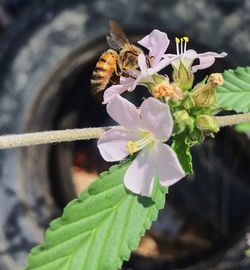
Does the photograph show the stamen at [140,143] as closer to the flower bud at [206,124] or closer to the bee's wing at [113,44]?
the flower bud at [206,124]

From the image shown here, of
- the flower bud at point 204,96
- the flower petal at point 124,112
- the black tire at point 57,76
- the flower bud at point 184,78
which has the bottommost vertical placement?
the flower bud at point 204,96

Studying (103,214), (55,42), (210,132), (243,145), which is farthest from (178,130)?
(55,42)

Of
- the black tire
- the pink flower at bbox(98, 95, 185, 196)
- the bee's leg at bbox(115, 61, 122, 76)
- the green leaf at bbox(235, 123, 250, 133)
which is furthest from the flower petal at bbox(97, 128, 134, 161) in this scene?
the black tire

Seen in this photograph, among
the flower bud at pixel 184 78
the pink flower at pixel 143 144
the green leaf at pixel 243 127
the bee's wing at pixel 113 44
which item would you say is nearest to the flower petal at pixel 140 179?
the pink flower at pixel 143 144

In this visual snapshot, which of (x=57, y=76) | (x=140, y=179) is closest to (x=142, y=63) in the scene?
(x=140, y=179)

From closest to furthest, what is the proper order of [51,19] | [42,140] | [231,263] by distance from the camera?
[42,140] → [231,263] → [51,19]

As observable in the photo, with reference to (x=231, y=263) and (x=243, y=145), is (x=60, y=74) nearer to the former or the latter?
(x=243, y=145)

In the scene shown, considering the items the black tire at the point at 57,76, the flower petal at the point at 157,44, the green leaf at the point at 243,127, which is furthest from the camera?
the black tire at the point at 57,76
